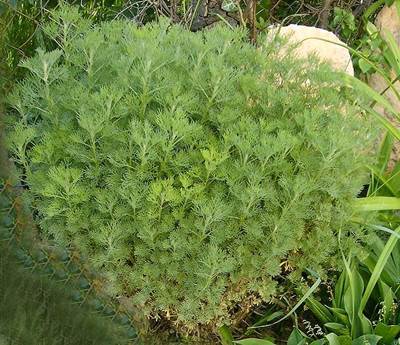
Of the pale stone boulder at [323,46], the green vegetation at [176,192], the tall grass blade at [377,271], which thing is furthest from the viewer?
the pale stone boulder at [323,46]

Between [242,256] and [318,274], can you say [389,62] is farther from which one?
[242,256]

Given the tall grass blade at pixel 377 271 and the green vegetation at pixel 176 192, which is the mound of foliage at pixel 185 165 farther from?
the tall grass blade at pixel 377 271

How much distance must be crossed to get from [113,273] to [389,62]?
191 centimetres

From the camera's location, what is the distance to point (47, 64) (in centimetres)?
226

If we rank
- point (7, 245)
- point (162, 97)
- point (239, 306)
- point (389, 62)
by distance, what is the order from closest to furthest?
point (7, 245), point (162, 97), point (239, 306), point (389, 62)

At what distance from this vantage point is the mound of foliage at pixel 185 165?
215cm

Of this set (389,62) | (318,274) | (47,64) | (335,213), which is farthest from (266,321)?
(389,62)

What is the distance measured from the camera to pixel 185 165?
217 cm

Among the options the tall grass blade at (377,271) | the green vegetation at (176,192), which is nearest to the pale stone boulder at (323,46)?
the green vegetation at (176,192)

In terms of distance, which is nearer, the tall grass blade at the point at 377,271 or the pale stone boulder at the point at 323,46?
the tall grass blade at the point at 377,271

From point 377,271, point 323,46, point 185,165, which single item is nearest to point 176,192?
point 185,165

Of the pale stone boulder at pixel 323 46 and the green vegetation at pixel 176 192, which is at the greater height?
the pale stone boulder at pixel 323 46

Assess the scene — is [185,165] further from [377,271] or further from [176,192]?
[377,271]

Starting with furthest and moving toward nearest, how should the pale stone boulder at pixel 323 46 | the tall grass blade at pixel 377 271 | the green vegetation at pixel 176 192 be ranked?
the pale stone boulder at pixel 323 46, the tall grass blade at pixel 377 271, the green vegetation at pixel 176 192
